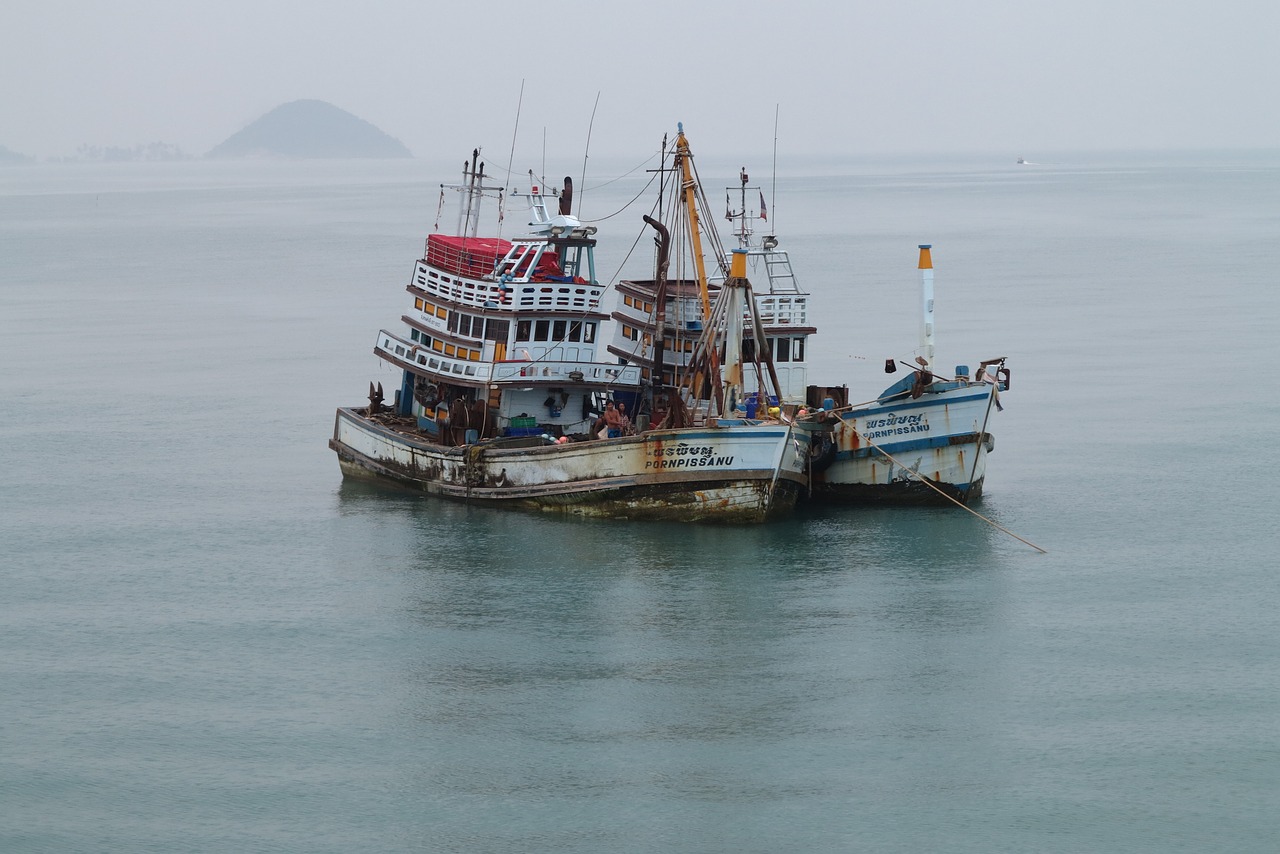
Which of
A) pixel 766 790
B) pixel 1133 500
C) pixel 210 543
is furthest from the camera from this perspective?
pixel 1133 500

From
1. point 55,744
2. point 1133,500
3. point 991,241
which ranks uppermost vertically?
point 991,241

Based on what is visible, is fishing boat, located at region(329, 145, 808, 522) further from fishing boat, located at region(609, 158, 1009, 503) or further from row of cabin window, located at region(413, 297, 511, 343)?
fishing boat, located at region(609, 158, 1009, 503)

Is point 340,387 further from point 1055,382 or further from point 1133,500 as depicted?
point 1133,500

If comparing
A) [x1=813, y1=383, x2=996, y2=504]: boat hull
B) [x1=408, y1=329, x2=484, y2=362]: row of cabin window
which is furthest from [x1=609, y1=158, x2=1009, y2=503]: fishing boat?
[x1=408, y1=329, x2=484, y2=362]: row of cabin window

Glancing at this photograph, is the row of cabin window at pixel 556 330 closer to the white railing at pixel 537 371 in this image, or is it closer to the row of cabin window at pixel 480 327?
the row of cabin window at pixel 480 327

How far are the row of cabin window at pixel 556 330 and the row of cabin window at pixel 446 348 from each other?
1.20 m

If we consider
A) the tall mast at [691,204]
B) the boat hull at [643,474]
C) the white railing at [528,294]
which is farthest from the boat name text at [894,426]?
the white railing at [528,294]

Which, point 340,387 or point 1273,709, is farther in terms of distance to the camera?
point 340,387

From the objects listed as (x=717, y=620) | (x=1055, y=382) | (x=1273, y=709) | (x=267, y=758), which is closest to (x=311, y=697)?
(x=267, y=758)

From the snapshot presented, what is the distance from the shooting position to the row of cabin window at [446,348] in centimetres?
4159

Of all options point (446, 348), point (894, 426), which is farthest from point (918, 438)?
point (446, 348)

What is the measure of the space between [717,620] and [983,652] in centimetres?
513

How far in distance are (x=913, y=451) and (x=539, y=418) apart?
31.0 feet

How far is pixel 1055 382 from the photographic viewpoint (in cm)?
5822
